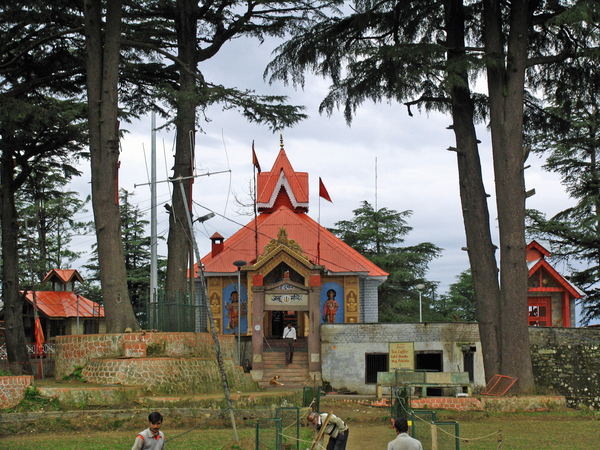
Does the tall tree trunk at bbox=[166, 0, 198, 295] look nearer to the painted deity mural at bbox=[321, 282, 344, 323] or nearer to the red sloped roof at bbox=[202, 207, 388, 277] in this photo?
the red sloped roof at bbox=[202, 207, 388, 277]

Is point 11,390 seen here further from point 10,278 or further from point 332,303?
point 332,303

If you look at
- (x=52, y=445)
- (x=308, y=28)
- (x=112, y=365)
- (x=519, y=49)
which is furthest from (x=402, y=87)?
(x=52, y=445)

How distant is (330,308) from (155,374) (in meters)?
14.1

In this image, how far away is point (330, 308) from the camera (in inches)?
1218

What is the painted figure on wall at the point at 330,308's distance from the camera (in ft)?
101

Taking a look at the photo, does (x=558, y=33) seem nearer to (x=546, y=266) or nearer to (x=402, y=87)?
(x=402, y=87)

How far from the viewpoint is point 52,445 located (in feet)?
42.3

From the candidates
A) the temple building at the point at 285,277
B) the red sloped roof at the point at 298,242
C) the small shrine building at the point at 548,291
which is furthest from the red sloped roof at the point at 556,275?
the temple building at the point at 285,277

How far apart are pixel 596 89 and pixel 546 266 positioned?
9995mm

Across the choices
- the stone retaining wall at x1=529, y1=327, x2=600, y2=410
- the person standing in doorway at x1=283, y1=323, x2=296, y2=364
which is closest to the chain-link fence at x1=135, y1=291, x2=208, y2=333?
the person standing in doorway at x1=283, y1=323, x2=296, y2=364

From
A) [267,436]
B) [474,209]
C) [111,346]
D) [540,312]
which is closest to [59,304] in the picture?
[111,346]

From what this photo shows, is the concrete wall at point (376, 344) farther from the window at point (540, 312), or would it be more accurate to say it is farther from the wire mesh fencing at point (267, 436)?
the wire mesh fencing at point (267, 436)

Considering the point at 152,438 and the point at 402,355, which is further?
the point at 402,355

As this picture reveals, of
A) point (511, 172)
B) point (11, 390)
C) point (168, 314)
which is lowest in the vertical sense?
point (11, 390)
